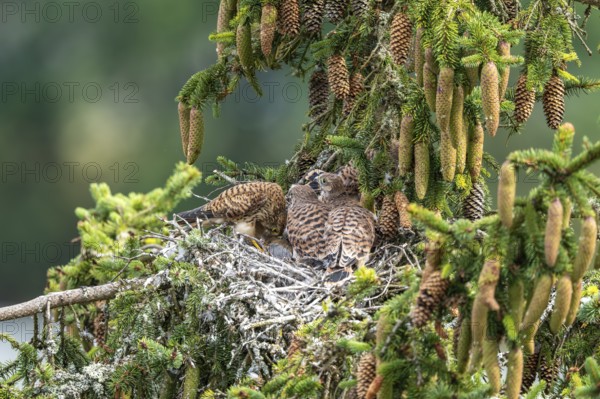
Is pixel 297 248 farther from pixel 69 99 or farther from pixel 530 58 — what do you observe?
pixel 69 99

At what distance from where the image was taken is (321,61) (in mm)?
5555

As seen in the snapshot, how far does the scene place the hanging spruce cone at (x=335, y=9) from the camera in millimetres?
4938

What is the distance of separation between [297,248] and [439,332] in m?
2.28

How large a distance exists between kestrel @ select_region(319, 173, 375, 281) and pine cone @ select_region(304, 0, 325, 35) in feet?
2.94

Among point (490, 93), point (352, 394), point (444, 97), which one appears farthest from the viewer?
point (444, 97)

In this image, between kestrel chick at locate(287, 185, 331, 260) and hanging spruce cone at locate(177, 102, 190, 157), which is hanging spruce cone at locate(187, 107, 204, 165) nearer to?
hanging spruce cone at locate(177, 102, 190, 157)

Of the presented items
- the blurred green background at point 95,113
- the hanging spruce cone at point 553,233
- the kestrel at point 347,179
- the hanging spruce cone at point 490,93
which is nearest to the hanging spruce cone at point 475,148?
the hanging spruce cone at point 490,93

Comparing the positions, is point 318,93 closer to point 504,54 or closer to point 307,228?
point 307,228

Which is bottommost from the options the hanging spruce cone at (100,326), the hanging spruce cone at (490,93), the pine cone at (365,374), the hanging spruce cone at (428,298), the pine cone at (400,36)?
the hanging spruce cone at (100,326)

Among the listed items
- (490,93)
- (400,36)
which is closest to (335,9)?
(400,36)

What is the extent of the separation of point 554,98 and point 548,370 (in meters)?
1.13

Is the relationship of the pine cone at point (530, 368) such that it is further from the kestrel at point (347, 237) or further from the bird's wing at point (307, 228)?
the bird's wing at point (307, 228)

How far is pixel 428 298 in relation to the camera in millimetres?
3100

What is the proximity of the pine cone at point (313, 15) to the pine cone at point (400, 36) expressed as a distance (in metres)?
0.53
